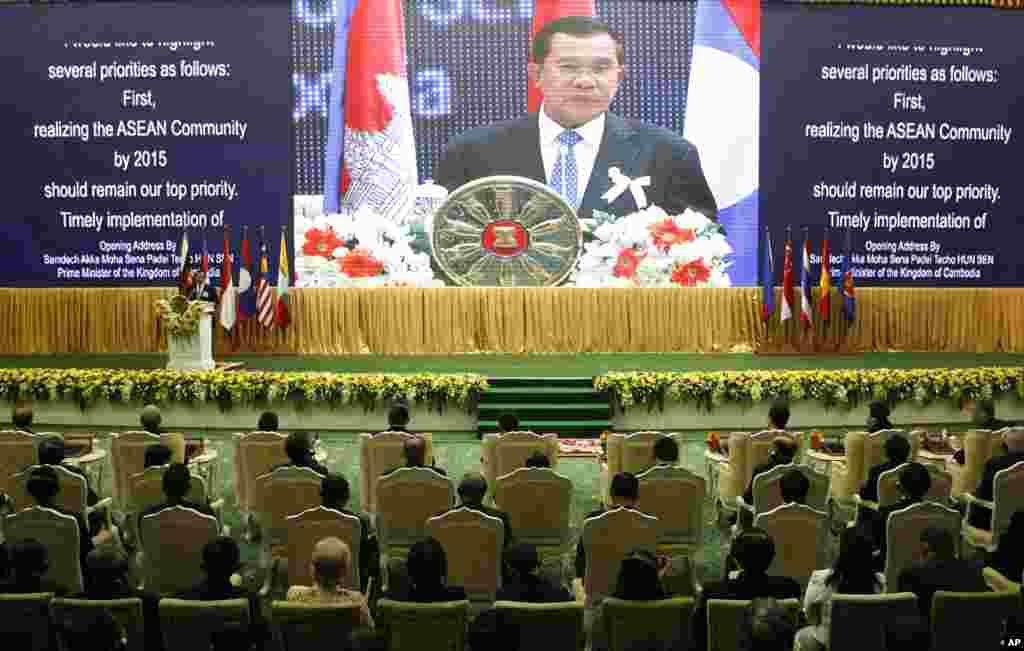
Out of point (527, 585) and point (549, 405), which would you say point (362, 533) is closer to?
point (527, 585)

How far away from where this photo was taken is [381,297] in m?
15.6

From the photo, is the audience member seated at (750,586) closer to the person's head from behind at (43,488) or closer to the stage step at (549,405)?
the person's head from behind at (43,488)

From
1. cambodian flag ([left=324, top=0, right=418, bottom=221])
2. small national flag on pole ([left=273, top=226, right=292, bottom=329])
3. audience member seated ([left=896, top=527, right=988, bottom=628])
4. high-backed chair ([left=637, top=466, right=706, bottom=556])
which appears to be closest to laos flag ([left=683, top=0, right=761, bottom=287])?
cambodian flag ([left=324, top=0, right=418, bottom=221])

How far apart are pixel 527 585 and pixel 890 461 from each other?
3116mm

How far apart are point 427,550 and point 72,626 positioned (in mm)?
1258

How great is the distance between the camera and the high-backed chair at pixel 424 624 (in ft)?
12.6

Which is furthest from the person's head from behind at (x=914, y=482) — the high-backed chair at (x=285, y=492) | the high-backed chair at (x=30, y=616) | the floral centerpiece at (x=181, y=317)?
the floral centerpiece at (x=181, y=317)

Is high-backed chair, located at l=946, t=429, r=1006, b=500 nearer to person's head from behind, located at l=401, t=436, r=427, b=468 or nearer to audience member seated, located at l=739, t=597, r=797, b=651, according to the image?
person's head from behind, located at l=401, t=436, r=427, b=468

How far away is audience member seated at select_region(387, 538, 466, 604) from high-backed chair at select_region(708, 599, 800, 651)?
3.13ft

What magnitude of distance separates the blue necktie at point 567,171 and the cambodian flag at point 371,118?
216 cm

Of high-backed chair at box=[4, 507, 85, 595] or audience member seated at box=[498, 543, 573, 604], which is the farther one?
high-backed chair at box=[4, 507, 85, 595]

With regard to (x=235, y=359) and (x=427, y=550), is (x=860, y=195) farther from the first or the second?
(x=427, y=550)

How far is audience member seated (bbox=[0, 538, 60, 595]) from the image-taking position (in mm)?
4016

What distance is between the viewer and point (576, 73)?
15797 mm
